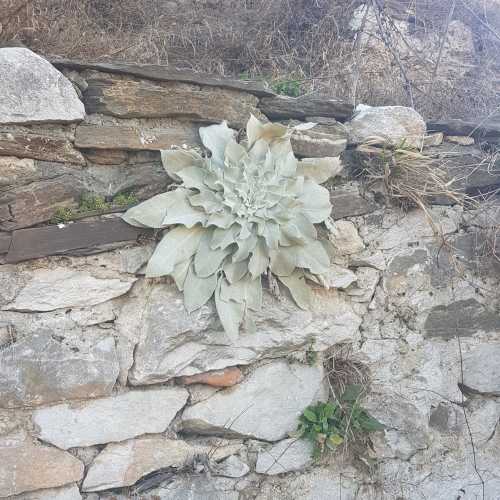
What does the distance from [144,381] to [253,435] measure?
0.42 meters

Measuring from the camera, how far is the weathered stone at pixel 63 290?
1432mm

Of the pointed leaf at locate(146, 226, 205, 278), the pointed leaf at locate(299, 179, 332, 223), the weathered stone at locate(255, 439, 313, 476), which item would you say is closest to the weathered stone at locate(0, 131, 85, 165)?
the pointed leaf at locate(146, 226, 205, 278)

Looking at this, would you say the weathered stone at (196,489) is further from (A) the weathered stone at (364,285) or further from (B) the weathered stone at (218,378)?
(A) the weathered stone at (364,285)

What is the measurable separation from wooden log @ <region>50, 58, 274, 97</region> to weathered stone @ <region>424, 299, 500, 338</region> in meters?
0.97

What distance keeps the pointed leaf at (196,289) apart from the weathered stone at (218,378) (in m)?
0.23

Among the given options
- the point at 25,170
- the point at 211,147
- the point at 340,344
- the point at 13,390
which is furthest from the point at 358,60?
the point at 13,390

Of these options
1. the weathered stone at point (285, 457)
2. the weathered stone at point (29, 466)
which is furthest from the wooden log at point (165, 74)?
the weathered stone at point (285, 457)

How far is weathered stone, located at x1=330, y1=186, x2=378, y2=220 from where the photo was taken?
1791mm

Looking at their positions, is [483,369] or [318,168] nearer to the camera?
[318,168]

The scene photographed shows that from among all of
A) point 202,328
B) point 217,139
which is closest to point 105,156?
point 217,139

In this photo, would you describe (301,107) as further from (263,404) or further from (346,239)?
(263,404)

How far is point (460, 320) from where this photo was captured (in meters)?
1.96

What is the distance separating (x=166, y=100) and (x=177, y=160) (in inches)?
7.5

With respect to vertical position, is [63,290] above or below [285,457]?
above
